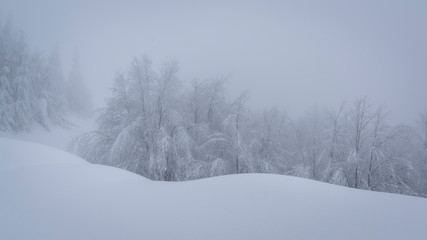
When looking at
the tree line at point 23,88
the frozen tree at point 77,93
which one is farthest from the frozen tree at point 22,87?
the frozen tree at point 77,93

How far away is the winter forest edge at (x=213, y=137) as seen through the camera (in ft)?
29.6

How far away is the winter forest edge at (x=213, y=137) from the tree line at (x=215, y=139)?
5 centimetres

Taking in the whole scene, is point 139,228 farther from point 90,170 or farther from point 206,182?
point 90,170

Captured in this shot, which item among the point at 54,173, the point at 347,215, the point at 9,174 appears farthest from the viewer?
the point at 54,173

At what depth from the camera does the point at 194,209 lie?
2783 millimetres

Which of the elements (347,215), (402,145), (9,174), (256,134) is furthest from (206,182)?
A: (402,145)

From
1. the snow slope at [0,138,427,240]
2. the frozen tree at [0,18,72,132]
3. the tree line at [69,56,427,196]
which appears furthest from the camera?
the frozen tree at [0,18,72,132]

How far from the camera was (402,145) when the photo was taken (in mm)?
10828

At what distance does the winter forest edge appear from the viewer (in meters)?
9.03

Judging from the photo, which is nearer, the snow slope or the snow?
the snow slope

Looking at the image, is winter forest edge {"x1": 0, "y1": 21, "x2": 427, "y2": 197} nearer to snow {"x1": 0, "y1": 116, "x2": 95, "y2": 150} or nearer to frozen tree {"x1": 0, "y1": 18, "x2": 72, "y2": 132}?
frozen tree {"x1": 0, "y1": 18, "x2": 72, "y2": 132}

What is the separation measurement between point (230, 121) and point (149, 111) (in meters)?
4.23

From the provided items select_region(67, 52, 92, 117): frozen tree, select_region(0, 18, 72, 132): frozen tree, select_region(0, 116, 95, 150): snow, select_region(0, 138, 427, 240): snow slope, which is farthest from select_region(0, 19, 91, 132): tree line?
select_region(0, 138, 427, 240): snow slope

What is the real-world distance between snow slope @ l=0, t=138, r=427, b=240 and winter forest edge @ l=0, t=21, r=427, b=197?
500cm
